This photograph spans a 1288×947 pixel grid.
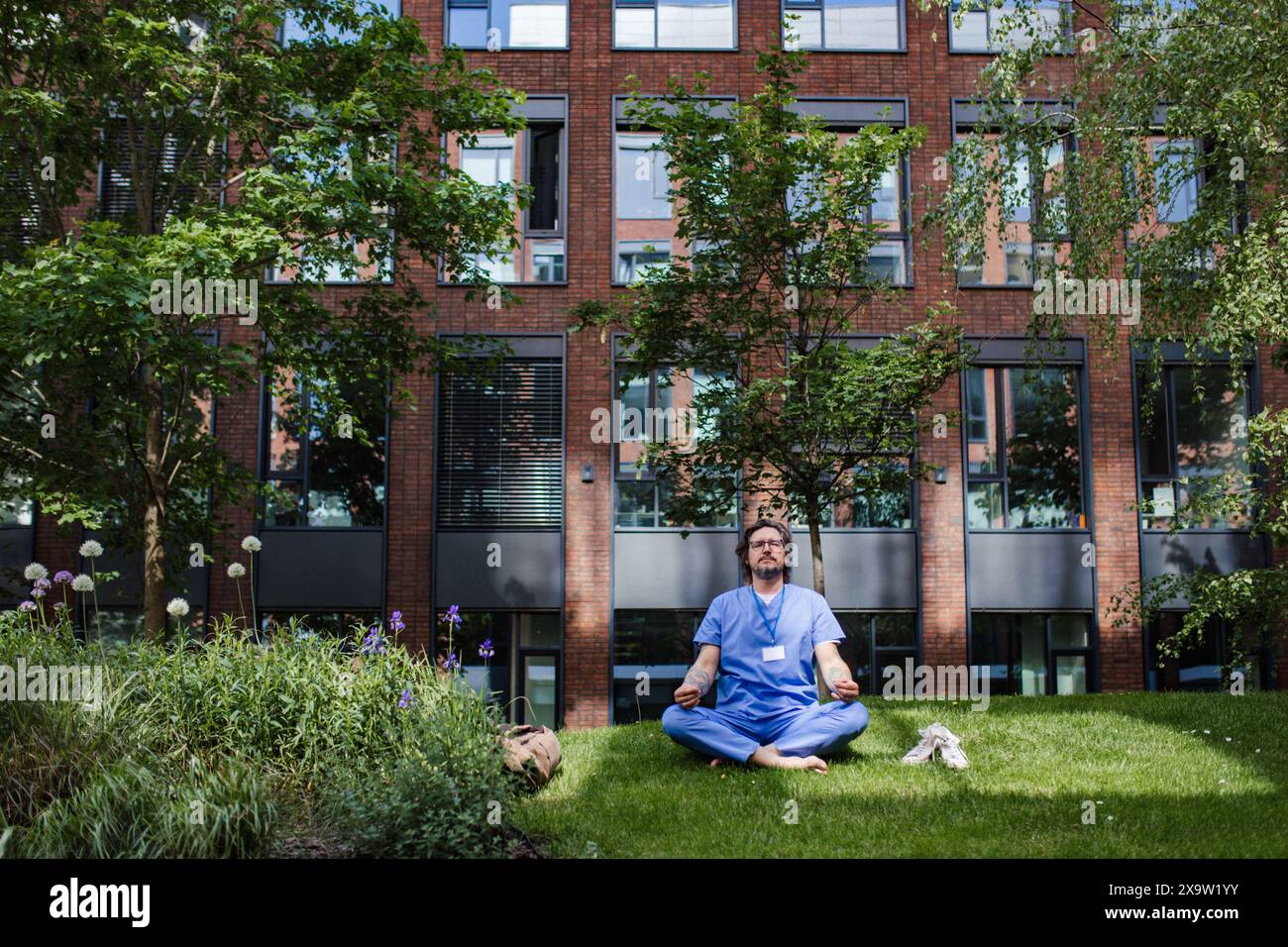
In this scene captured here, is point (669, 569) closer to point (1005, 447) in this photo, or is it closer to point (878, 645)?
point (878, 645)

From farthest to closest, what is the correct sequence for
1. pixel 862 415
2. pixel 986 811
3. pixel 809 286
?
pixel 809 286
pixel 862 415
pixel 986 811

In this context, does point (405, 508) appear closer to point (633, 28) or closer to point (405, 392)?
point (405, 392)

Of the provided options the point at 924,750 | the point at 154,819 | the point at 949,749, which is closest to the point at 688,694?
the point at 924,750

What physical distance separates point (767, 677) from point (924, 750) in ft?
4.58

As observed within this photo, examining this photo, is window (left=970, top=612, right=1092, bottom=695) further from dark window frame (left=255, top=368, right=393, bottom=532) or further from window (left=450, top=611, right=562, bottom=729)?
dark window frame (left=255, top=368, right=393, bottom=532)

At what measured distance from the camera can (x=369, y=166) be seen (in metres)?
11.3

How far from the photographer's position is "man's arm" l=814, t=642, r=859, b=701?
7.66 m

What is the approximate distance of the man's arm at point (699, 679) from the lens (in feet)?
25.8

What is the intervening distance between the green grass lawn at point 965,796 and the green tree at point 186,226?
5852mm

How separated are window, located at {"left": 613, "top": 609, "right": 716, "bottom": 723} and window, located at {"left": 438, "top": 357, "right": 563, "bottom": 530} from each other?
2108 millimetres

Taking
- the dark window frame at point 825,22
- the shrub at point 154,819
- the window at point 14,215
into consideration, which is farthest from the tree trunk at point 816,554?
the dark window frame at point 825,22

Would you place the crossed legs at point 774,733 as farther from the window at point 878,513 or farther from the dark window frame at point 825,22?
the dark window frame at point 825,22

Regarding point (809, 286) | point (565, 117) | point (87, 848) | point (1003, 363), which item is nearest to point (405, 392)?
point (809, 286)
